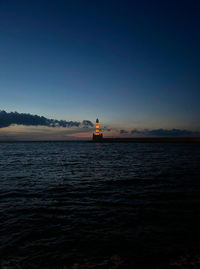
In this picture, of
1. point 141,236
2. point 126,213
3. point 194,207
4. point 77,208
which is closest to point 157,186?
point 194,207

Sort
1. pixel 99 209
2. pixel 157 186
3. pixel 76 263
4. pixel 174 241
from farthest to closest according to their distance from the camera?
pixel 157 186
pixel 99 209
pixel 174 241
pixel 76 263

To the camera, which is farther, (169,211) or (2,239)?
(169,211)

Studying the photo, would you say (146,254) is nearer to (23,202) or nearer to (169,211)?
(169,211)

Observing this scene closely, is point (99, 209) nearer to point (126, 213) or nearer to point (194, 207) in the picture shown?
point (126, 213)

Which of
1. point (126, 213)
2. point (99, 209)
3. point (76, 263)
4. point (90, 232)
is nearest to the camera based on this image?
point (76, 263)

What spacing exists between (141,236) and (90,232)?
1.73m

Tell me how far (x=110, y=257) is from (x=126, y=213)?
11.0 feet

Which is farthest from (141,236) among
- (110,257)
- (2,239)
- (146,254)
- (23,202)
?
(23,202)

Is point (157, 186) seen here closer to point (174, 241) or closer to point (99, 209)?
point (99, 209)

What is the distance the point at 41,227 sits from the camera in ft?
22.2

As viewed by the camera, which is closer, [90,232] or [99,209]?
[90,232]

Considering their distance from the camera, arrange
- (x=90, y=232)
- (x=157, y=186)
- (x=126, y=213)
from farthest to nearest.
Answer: (x=157, y=186), (x=126, y=213), (x=90, y=232)

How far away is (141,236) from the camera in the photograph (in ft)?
19.4

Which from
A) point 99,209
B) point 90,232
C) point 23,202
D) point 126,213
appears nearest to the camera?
point 90,232
